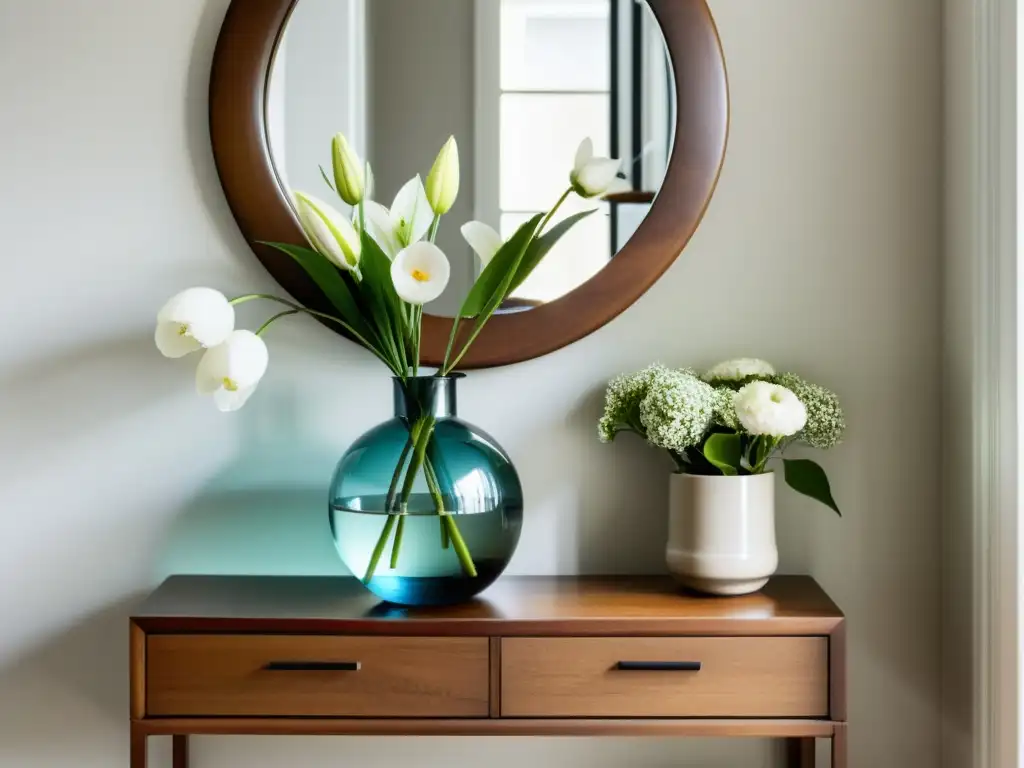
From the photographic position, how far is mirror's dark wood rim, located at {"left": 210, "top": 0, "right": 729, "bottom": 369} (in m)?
1.45

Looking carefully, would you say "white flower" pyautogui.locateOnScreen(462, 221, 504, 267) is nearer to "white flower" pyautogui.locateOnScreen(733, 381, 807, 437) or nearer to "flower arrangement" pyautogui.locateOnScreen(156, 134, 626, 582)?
"flower arrangement" pyautogui.locateOnScreen(156, 134, 626, 582)

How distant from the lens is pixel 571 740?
1536mm

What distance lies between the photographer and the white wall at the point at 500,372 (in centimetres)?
149

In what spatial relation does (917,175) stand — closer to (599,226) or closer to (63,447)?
(599,226)

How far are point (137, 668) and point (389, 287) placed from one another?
0.58 m

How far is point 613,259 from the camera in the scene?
1.46 metres

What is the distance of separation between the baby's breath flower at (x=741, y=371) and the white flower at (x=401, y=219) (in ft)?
1.52

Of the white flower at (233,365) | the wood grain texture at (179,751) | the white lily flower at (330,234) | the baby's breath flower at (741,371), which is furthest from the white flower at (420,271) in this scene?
the wood grain texture at (179,751)

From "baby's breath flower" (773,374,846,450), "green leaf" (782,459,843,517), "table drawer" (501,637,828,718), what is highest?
"baby's breath flower" (773,374,846,450)

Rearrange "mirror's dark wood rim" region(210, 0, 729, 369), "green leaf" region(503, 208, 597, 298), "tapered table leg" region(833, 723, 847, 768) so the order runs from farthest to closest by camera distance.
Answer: "mirror's dark wood rim" region(210, 0, 729, 369), "green leaf" region(503, 208, 597, 298), "tapered table leg" region(833, 723, 847, 768)

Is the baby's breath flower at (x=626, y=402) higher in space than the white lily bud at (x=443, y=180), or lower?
lower

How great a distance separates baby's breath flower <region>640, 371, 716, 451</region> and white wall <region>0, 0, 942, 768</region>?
0.19 metres

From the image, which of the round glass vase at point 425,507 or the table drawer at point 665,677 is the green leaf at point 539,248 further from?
the table drawer at point 665,677

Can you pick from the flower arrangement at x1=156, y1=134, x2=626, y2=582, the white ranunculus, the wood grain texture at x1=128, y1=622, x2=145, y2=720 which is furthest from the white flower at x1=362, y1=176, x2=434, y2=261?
the wood grain texture at x1=128, y1=622, x2=145, y2=720
